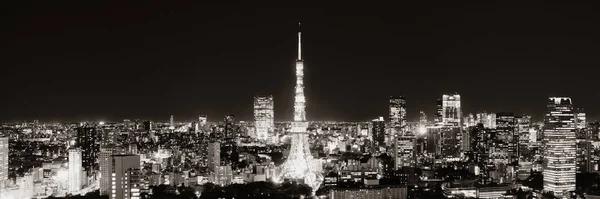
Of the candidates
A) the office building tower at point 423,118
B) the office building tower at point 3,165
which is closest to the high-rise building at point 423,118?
the office building tower at point 423,118

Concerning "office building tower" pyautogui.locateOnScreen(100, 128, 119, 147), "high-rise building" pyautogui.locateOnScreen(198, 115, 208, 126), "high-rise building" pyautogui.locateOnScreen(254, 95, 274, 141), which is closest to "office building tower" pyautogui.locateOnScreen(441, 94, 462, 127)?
"high-rise building" pyautogui.locateOnScreen(254, 95, 274, 141)

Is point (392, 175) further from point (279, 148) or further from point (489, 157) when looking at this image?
point (279, 148)

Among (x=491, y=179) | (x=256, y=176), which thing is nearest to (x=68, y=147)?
(x=256, y=176)

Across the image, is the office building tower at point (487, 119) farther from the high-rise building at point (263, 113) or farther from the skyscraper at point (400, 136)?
the high-rise building at point (263, 113)

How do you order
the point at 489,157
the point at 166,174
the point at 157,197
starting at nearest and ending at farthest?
the point at 157,197 → the point at 166,174 → the point at 489,157

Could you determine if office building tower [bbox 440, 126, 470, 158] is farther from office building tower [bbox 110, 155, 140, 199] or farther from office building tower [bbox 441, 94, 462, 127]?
office building tower [bbox 110, 155, 140, 199]
